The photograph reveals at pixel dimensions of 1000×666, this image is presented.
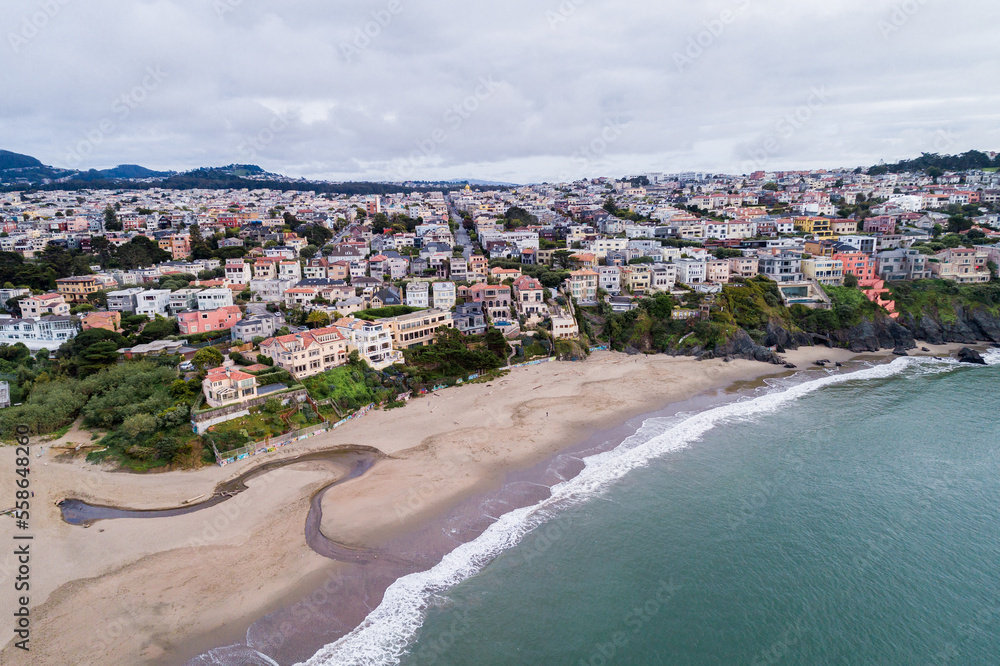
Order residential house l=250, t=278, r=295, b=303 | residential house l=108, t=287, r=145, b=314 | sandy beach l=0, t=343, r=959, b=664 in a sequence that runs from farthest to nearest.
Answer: residential house l=250, t=278, r=295, b=303, residential house l=108, t=287, r=145, b=314, sandy beach l=0, t=343, r=959, b=664

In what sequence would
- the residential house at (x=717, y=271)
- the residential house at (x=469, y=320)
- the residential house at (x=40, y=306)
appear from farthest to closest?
1. the residential house at (x=717, y=271)
2. the residential house at (x=469, y=320)
3. the residential house at (x=40, y=306)

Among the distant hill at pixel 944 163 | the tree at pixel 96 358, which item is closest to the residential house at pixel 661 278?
the tree at pixel 96 358

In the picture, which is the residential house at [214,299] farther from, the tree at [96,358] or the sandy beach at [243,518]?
the sandy beach at [243,518]

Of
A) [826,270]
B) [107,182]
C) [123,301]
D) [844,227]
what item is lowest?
[123,301]

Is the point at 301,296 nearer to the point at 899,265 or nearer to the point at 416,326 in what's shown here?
the point at 416,326

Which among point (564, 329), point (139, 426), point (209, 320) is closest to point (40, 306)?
point (209, 320)

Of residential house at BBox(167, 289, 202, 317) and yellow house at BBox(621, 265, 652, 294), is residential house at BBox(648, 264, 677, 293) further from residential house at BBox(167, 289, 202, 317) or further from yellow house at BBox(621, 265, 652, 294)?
residential house at BBox(167, 289, 202, 317)

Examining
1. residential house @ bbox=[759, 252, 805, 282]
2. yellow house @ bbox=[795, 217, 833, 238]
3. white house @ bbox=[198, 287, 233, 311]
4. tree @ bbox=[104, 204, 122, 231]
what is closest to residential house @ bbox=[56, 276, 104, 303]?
white house @ bbox=[198, 287, 233, 311]
